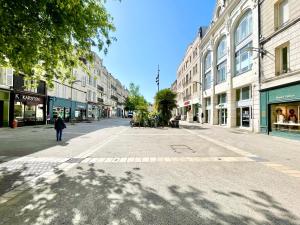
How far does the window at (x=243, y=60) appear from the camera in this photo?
21.1 metres

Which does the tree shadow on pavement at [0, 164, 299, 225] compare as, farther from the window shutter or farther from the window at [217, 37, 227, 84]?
the window at [217, 37, 227, 84]

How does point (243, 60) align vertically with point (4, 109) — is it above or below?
above

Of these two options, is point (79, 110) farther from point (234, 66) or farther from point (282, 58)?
point (282, 58)

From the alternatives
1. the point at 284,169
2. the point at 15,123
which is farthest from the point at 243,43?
the point at 15,123

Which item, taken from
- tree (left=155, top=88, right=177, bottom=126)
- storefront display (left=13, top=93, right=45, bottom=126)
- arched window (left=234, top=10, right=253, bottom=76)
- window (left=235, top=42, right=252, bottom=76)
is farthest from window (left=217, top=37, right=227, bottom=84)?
storefront display (left=13, top=93, right=45, bottom=126)

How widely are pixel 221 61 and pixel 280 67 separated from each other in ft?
43.0

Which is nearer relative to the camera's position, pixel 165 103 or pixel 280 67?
pixel 280 67

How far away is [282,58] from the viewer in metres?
16.1

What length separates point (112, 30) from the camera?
6.75 m

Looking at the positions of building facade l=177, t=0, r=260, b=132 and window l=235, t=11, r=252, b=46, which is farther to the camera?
window l=235, t=11, r=252, b=46

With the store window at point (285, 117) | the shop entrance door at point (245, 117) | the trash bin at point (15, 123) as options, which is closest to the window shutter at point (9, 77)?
the trash bin at point (15, 123)

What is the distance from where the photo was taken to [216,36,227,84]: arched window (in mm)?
27603

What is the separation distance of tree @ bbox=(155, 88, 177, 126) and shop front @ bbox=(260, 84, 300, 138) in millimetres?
12560

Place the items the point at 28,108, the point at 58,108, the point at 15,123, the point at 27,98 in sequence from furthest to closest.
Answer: the point at 58,108, the point at 28,108, the point at 27,98, the point at 15,123
